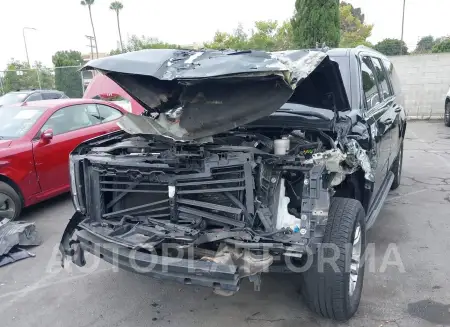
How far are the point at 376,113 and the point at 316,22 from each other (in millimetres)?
9670

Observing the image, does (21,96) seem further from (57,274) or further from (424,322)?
(424,322)

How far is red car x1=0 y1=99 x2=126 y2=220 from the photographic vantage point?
4.88 meters

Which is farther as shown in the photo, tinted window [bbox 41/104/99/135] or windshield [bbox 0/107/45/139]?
tinted window [bbox 41/104/99/135]

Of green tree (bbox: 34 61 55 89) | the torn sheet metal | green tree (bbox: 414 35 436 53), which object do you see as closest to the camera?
the torn sheet metal

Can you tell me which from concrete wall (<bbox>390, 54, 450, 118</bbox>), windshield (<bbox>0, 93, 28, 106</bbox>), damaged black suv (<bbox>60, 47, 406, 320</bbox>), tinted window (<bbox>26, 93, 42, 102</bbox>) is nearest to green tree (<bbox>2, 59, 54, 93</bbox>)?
windshield (<bbox>0, 93, 28, 106</bbox>)

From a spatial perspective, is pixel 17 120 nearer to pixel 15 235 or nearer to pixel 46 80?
pixel 15 235

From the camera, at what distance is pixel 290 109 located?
3.67 meters

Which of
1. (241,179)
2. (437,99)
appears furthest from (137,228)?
(437,99)

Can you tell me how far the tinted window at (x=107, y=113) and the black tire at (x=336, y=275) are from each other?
4646mm

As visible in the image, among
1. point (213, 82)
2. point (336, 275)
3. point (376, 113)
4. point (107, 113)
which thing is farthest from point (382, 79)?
point (107, 113)

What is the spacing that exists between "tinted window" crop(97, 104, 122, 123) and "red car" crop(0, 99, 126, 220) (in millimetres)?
182

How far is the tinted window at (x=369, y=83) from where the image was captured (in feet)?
12.8

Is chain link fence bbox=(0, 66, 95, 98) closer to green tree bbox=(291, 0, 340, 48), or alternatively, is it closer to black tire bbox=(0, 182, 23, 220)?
green tree bbox=(291, 0, 340, 48)

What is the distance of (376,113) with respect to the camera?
3941mm
